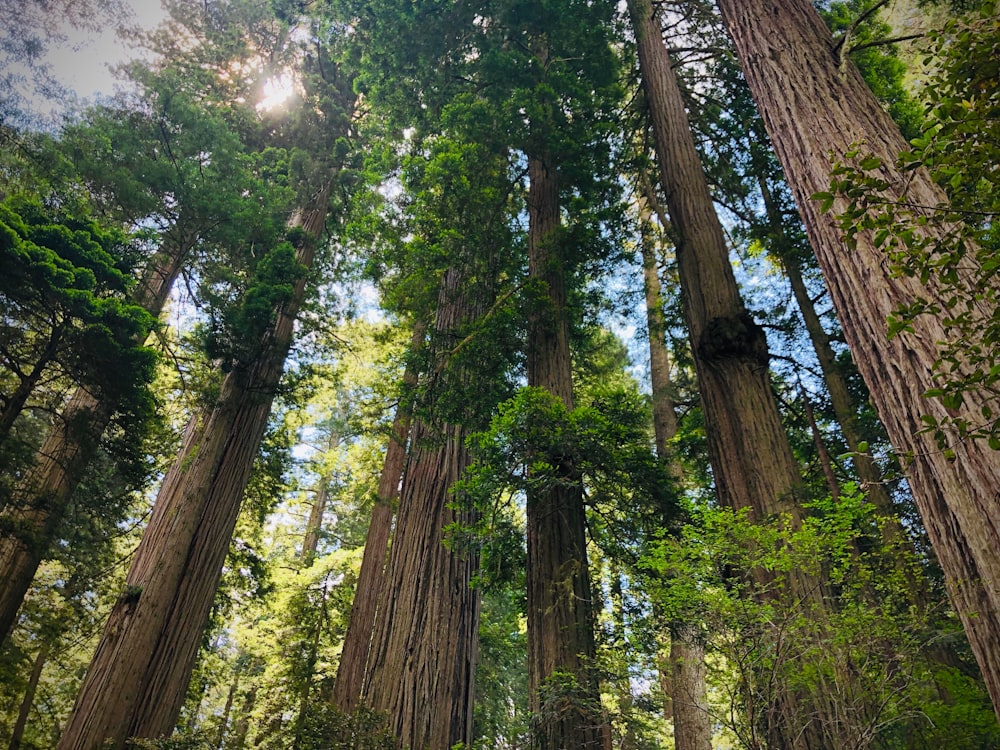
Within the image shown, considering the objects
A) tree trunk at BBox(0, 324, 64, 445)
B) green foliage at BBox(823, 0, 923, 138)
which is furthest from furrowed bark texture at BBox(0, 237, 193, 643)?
green foliage at BBox(823, 0, 923, 138)

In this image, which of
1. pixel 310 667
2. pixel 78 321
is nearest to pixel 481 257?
pixel 78 321

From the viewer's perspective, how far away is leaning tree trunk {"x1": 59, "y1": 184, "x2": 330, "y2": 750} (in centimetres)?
553

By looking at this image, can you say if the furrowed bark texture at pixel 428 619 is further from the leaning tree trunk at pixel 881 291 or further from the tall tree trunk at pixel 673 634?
the leaning tree trunk at pixel 881 291

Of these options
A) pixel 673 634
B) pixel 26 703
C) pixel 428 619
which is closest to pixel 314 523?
pixel 26 703

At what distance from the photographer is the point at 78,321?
19.8 ft

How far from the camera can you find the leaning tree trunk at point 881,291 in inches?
78.5

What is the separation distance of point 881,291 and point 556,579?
3396mm

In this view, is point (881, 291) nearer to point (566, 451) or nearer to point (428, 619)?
point (566, 451)

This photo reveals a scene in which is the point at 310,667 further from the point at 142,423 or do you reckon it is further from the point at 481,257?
the point at 481,257

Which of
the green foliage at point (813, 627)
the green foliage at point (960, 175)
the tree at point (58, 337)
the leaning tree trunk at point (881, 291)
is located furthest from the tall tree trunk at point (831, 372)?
the tree at point (58, 337)

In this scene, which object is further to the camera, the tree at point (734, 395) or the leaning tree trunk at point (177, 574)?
the leaning tree trunk at point (177, 574)

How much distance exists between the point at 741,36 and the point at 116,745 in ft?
27.4

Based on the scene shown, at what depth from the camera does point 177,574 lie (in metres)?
6.40

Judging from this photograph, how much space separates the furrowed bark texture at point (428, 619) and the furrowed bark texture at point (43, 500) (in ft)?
11.5
